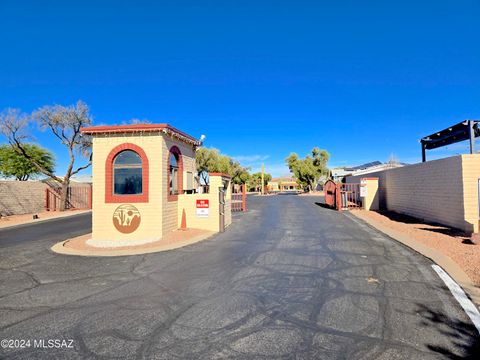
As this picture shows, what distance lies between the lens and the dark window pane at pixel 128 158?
412 inches

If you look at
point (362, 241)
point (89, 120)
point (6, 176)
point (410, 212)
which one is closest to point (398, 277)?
point (362, 241)

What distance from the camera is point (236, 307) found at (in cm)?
440

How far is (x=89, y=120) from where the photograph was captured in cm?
2422

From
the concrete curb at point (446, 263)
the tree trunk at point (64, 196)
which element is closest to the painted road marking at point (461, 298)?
the concrete curb at point (446, 263)

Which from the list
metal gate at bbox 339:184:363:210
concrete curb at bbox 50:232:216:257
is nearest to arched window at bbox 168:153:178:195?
concrete curb at bbox 50:232:216:257

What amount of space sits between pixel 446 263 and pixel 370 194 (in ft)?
46.0

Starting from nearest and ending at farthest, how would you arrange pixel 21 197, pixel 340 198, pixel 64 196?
pixel 340 198, pixel 21 197, pixel 64 196

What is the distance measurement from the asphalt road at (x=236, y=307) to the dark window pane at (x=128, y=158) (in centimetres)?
390

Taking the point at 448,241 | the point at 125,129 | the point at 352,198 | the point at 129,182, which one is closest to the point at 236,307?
the point at 129,182

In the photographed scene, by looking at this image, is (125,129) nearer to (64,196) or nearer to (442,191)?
(442,191)

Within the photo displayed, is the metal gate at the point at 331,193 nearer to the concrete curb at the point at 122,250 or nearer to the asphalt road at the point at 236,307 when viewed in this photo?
the asphalt road at the point at 236,307

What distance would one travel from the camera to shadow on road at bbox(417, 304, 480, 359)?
3.10 meters

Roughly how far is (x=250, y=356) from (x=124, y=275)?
13.8 ft

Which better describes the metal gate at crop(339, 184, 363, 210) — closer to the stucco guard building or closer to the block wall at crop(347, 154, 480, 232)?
the block wall at crop(347, 154, 480, 232)
